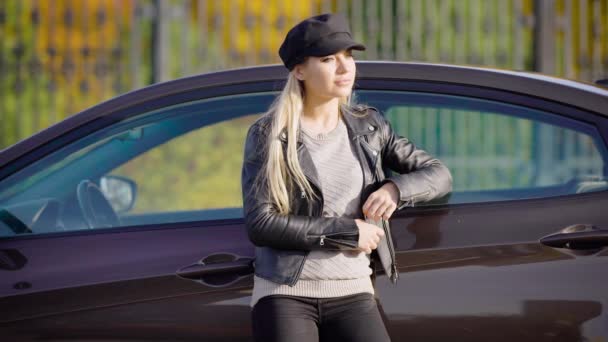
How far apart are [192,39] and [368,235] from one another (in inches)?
208

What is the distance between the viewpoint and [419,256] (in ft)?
7.99

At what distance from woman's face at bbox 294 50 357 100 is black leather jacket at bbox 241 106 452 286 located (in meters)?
0.12

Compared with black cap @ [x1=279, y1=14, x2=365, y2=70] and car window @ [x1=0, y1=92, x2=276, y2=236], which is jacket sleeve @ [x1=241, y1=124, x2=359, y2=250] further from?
car window @ [x1=0, y1=92, x2=276, y2=236]

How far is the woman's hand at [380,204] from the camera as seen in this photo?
2.20 meters

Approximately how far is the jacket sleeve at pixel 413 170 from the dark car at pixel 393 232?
0.18 metres

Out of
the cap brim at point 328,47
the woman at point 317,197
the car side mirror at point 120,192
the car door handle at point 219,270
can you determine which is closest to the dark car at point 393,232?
the car door handle at point 219,270

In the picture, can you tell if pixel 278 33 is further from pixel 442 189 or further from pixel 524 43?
pixel 442 189

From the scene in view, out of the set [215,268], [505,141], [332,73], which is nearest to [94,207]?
[215,268]

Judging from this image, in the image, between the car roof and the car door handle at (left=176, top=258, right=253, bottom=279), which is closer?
the car door handle at (left=176, top=258, right=253, bottom=279)

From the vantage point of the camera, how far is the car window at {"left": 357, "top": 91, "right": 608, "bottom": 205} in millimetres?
2586

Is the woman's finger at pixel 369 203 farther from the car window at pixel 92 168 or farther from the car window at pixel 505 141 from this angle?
the car window at pixel 92 168

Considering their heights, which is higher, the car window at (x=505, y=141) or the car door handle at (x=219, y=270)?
the car window at (x=505, y=141)

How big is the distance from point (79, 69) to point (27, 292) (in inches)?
190

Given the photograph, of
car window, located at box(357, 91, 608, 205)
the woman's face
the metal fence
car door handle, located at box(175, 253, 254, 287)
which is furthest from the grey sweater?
the metal fence
